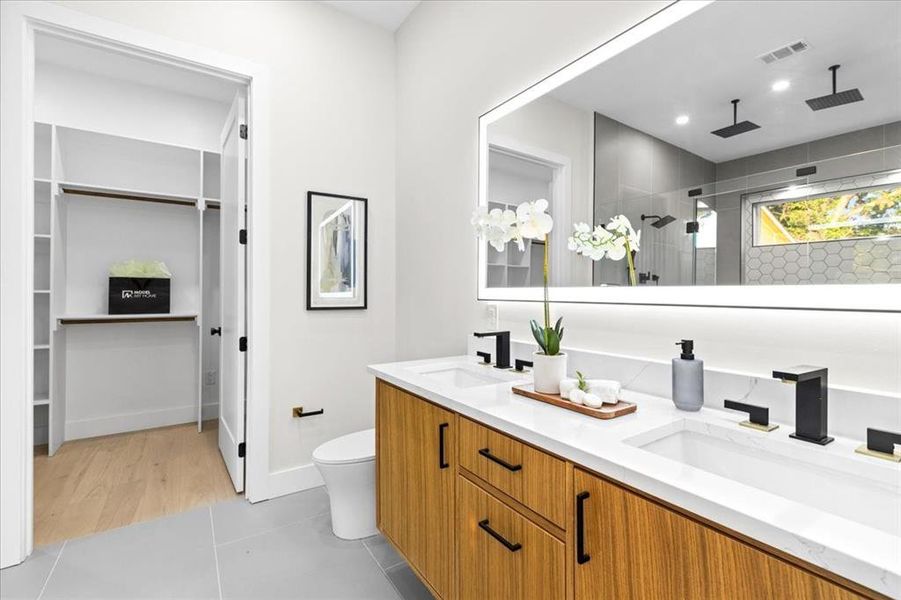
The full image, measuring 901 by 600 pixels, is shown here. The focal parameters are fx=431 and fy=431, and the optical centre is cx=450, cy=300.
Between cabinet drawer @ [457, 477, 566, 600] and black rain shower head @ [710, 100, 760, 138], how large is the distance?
1169mm

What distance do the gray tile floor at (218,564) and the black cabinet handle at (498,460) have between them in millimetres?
923

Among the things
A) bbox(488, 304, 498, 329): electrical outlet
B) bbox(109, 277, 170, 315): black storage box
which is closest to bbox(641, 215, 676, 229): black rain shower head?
bbox(488, 304, 498, 329): electrical outlet

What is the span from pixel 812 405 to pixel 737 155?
2.21 feet

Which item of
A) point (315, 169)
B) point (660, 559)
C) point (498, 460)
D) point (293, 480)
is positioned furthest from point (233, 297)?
point (660, 559)

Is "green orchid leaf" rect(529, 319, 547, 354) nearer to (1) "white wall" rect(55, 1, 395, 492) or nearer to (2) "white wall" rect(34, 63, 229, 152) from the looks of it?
(1) "white wall" rect(55, 1, 395, 492)

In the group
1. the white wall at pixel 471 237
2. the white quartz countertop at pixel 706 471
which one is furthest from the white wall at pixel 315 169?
the white quartz countertop at pixel 706 471

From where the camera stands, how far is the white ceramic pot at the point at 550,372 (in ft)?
4.38

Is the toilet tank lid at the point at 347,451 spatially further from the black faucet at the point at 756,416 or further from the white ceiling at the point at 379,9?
the white ceiling at the point at 379,9

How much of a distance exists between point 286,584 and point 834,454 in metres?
1.89

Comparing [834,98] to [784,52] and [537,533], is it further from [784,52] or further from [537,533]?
[537,533]

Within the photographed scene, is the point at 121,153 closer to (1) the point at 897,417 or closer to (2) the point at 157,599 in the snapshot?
(2) the point at 157,599

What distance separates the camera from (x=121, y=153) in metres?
3.50

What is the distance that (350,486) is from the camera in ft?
6.75

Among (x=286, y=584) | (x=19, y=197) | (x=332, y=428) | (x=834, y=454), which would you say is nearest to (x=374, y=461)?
(x=286, y=584)
